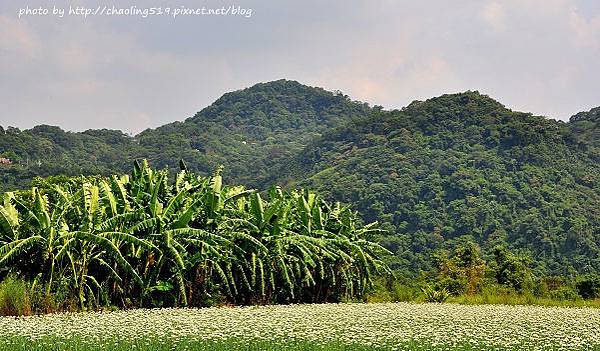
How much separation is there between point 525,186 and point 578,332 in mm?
64054

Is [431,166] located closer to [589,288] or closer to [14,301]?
[589,288]

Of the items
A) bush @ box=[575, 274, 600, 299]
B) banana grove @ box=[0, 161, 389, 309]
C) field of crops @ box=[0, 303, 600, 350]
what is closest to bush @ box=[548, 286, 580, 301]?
bush @ box=[575, 274, 600, 299]

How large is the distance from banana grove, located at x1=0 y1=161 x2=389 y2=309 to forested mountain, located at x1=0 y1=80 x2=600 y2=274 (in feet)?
101

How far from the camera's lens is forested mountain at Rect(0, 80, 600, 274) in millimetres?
61312

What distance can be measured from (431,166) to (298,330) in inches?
2890

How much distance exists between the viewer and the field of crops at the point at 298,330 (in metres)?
10.5

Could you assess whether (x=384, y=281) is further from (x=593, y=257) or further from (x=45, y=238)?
(x=593, y=257)

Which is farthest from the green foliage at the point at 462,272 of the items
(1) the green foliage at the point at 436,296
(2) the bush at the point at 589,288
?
(2) the bush at the point at 589,288

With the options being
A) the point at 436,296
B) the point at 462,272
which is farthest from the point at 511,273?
the point at 436,296

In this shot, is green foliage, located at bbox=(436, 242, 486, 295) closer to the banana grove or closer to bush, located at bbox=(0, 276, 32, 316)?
the banana grove

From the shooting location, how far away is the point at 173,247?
17.0 meters

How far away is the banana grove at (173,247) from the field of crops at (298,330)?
6.09 feet

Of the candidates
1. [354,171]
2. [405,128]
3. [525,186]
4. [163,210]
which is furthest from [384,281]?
[405,128]

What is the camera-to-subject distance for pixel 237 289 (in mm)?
18859
